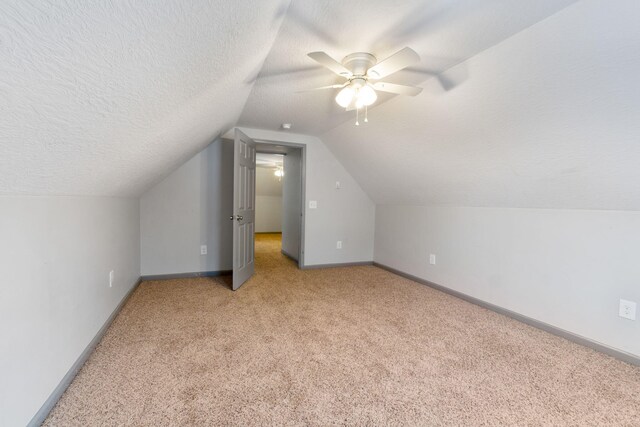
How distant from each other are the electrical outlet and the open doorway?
3.20m

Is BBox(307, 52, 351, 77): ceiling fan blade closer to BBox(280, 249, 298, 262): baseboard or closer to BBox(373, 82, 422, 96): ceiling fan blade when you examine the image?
BBox(373, 82, 422, 96): ceiling fan blade

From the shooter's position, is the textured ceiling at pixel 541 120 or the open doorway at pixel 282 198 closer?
the textured ceiling at pixel 541 120

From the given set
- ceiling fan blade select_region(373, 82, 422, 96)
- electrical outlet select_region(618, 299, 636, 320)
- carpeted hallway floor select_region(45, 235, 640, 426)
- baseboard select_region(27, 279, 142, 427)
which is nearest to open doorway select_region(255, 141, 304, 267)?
carpeted hallway floor select_region(45, 235, 640, 426)

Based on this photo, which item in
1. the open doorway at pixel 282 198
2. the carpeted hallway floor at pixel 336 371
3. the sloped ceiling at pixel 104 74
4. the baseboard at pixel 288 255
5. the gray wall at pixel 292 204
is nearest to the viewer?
the sloped ceiling at pixel 104 74

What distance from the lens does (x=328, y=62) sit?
5.49 feet

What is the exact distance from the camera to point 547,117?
179cm

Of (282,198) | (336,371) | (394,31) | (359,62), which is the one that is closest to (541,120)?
(394,31)

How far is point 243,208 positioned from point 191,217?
2.47 ft

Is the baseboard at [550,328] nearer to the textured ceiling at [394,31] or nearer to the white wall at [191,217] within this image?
the textured ceiling at [394,31]

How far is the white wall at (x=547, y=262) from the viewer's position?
76.4 inches

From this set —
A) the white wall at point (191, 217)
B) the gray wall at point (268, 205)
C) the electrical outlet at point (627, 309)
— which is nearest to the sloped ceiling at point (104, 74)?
the white wall at point (191, 217)

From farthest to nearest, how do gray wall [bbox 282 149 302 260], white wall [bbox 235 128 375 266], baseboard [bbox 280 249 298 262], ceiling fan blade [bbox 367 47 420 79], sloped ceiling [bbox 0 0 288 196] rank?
baseboard [bbox 280 249 298 262] < gray wall [bbox 282 149 302 260] < white wall [bbox 235 128 375 266] < ceiling fan blade [bbox 367 47 420 79] < sloped ceiling [bbox 0 0 288 196]

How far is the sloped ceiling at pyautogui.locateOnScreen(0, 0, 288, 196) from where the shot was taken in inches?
25.4

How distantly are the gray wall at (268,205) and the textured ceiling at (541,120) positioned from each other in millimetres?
5599
